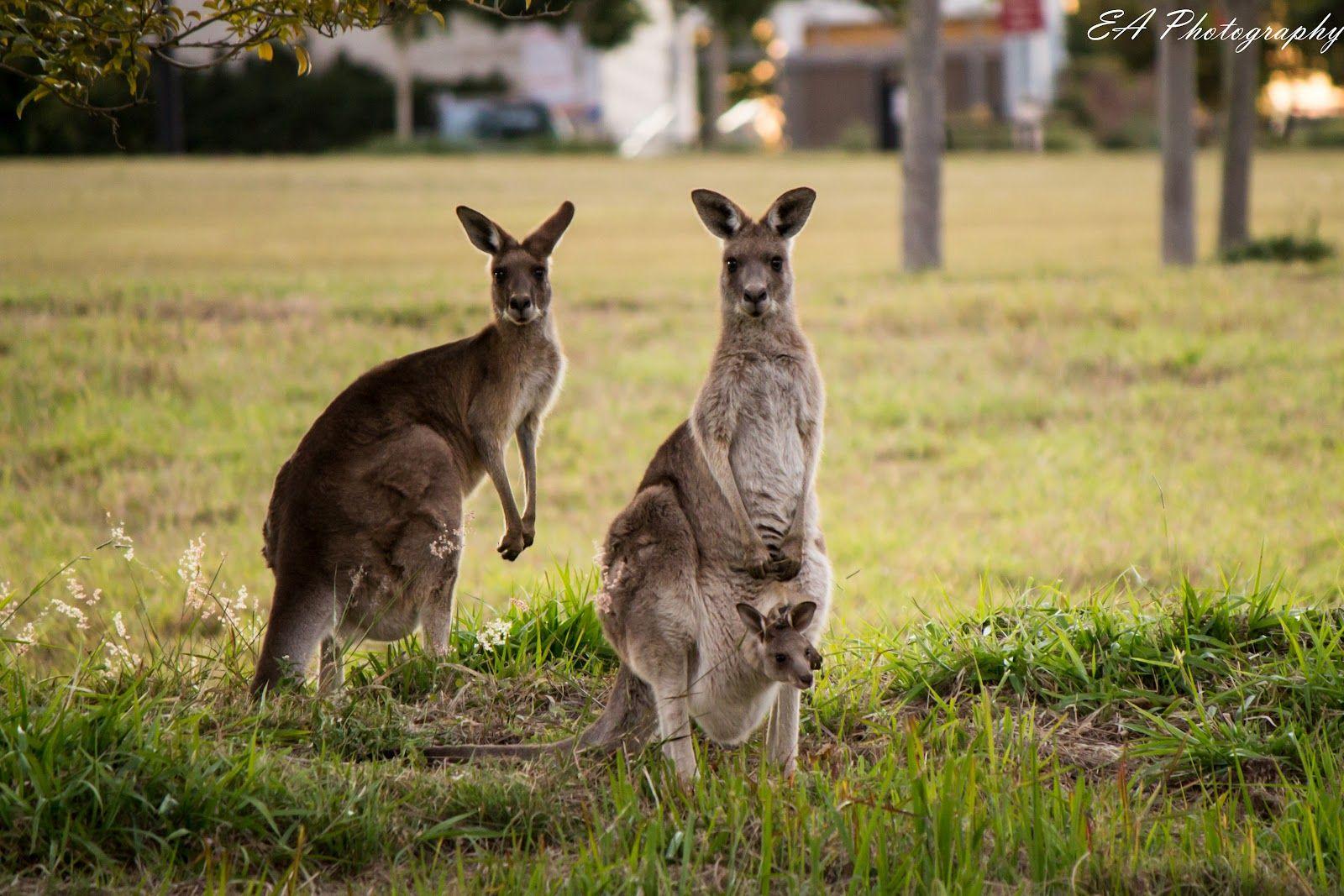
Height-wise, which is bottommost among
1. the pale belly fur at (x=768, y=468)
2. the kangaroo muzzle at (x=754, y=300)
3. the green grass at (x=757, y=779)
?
the green grass at (x=757, y=779)

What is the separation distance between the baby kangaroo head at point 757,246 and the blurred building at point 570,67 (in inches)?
1537

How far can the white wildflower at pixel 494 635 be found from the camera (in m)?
4.02

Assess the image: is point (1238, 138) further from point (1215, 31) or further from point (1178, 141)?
point (1215, 31)

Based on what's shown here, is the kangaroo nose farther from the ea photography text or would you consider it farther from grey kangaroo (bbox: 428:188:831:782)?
the ea photography text

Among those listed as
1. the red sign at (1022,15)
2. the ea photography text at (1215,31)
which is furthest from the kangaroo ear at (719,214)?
the red sign at (1022,15)

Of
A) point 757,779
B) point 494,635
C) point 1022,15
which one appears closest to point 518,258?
point 494,635

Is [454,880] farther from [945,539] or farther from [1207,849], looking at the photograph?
[945,539]

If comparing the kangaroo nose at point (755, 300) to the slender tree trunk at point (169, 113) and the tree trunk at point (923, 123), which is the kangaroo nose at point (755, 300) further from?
the slender tree trunk at point (169, 113)

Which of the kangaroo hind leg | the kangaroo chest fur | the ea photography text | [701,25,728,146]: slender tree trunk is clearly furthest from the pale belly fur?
[701,25,728,146]: slender tree trunk

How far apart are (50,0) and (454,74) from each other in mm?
43267

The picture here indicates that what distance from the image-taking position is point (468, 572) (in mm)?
7176

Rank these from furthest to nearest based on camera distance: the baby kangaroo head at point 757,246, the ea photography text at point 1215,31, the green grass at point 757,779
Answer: the ea photography text at point 1215,31 < the baby kangaroo head at point 757,246 < the green grass at point 757,779

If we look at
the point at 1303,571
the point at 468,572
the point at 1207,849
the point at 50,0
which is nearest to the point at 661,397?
the point at 468,572

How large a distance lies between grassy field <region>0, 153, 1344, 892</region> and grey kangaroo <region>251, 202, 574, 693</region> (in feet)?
0.73
